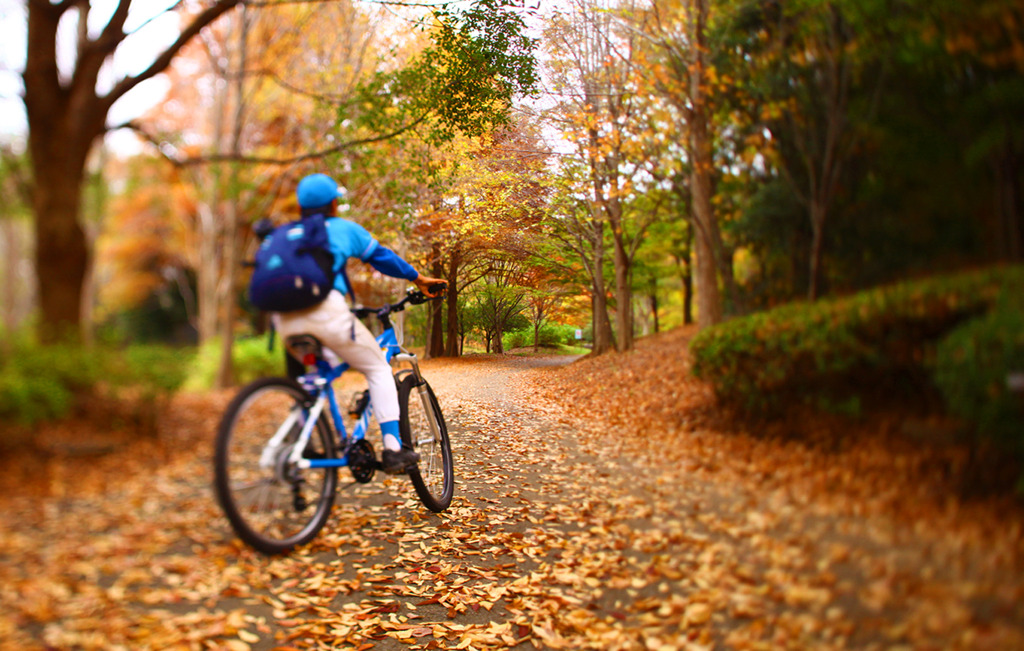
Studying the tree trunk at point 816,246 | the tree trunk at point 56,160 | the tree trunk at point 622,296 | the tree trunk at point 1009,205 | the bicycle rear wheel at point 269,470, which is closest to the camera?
the tree trunk at point 1009,205

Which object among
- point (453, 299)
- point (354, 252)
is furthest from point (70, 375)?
point (453, 299)

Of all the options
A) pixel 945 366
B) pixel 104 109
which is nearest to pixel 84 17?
pixel 104 109

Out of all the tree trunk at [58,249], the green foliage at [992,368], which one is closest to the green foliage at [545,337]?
the green foliage at [992,368]

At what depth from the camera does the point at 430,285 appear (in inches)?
124

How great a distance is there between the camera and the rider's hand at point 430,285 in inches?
121

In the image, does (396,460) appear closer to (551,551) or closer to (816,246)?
(551,551)

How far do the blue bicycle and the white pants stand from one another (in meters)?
0.06

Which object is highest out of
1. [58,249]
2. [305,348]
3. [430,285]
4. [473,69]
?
[473,69]

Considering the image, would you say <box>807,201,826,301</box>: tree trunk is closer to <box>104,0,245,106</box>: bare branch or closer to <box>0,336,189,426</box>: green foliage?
<box>0,336,189,426</box>: green foliage

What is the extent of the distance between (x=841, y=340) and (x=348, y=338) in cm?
195

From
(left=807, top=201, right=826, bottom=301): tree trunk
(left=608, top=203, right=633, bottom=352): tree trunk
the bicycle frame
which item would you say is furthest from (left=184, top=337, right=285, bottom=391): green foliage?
(left=807, top=201, right=826, bottom=301): tree trunk

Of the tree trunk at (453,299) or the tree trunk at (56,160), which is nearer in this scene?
the tree trunk at (56,160)

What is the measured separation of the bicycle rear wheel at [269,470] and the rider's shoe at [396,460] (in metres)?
0.36

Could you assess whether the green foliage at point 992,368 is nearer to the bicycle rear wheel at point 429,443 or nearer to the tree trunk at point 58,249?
the bicycle rear wheel at point 429,443
